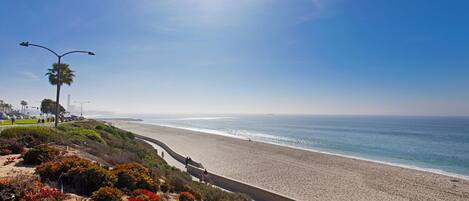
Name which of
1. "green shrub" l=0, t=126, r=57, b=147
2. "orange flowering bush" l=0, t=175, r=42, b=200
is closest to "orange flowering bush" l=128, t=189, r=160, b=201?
"orange flowering bush" l=0, t=175, r=42, b=200

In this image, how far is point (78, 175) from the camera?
7035 mm

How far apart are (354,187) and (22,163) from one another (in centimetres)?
2006

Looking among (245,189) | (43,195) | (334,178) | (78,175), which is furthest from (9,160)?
(334,178)

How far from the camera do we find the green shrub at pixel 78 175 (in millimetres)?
6966

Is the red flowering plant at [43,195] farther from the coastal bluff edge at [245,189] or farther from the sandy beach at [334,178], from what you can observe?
the sandy beach at [334,178]

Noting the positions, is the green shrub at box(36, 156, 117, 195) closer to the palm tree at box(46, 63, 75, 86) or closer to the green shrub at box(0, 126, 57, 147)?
the green shrub at box(0, 126, 57, 147)

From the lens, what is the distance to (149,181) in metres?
7.86

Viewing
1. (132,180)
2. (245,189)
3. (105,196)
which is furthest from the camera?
(245,189)

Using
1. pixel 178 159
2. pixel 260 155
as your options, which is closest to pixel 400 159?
pixel 260 155

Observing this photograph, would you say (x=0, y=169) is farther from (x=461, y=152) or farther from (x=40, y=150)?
(x=461, y=152)

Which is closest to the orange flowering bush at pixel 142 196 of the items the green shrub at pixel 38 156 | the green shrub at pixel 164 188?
the green shrub at pixel 164 188

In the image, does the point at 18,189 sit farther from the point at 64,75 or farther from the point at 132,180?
the point at 64,75

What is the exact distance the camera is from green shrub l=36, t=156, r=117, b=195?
22.9 feet

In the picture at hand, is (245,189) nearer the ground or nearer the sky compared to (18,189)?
nearer the ground
